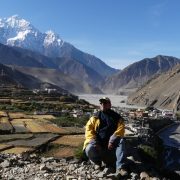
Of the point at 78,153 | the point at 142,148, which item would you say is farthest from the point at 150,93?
the point at 78,153

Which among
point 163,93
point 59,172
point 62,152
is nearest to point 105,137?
point 59,172

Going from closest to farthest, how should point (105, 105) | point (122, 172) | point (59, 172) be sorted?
point (122, 172) → point (105, 105) → point (59, 172)

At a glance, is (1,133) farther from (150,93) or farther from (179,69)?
(179,69)

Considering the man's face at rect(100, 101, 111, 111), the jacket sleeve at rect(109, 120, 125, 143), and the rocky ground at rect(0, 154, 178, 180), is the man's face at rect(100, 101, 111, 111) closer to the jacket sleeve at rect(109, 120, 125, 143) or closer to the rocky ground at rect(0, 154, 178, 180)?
the jacket sleeve at rect(109, 120, 125, 143)

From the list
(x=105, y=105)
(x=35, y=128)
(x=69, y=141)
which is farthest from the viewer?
(x=35, y=128)

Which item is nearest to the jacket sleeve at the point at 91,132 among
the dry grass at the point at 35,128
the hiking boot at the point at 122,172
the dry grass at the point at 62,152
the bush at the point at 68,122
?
the hiking boot at the point at 122,172

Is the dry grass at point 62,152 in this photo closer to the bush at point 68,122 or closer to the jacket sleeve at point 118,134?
the jacket sleeve at point 118,134

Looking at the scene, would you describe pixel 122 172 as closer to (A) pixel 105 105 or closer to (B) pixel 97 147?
(B) pixel 97 147
